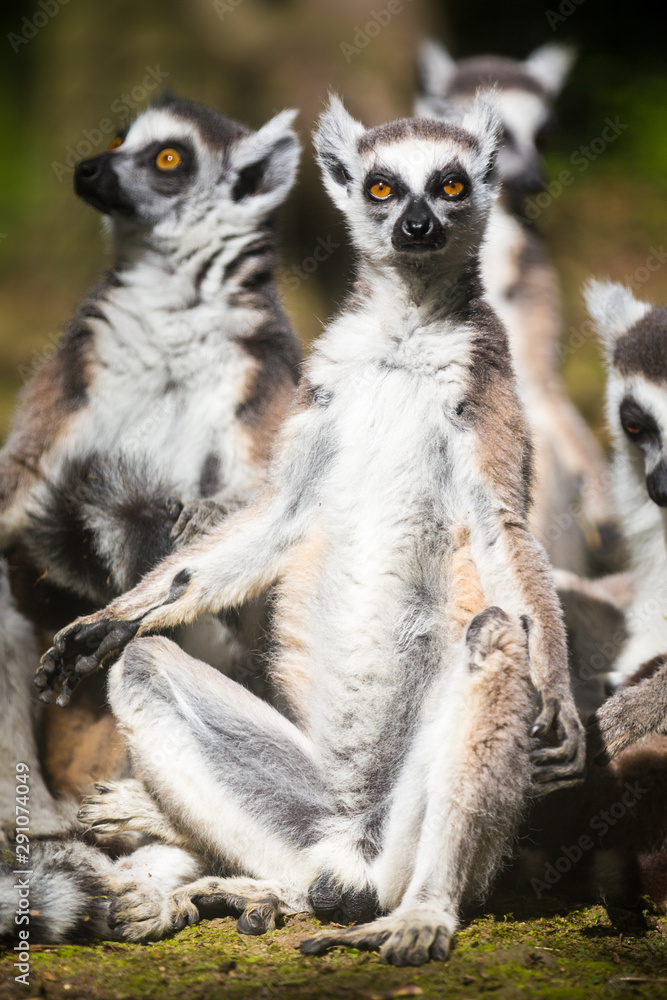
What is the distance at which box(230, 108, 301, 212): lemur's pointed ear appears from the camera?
4.46 meters

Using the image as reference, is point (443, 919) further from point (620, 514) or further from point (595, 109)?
point (595, 109)

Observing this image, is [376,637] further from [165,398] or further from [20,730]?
[20,730]

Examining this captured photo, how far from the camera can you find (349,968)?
107 inches

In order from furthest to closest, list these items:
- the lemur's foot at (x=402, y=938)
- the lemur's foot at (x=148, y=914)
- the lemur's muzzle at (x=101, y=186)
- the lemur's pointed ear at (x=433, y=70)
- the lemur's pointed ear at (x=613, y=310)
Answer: the lemur's pointed ear at (x=433, y=70) < the lemur's pointed ear at (x=613, y=310) < the lemur's muzzle at (x=101, y=186) < the lemur's foot at (x=148, y=914) < the lemur's foot at (x=402, y=938)

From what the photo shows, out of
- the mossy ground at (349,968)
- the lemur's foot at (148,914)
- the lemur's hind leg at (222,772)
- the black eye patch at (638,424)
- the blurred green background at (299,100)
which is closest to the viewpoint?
the mossy ground at (349,968)

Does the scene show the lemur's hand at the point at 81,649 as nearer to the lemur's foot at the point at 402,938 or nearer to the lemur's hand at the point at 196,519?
the lemur's hand at the point at 196,519

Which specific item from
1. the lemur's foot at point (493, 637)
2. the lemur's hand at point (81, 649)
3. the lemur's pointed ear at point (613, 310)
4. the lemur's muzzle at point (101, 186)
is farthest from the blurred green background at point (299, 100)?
the lemur's foot at point (493, 637)

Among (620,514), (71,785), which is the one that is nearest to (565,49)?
(620,514)

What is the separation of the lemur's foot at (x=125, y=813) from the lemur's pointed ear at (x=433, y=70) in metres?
5.72

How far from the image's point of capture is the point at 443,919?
2771 millimetres

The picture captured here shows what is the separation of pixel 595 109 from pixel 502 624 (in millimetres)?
9542

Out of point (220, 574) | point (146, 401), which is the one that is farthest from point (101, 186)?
point (220, 574)

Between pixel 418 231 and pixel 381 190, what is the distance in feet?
1.32

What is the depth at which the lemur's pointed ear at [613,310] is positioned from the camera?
5023 mm
